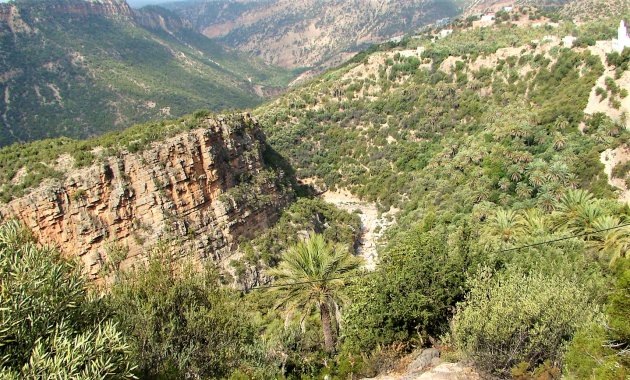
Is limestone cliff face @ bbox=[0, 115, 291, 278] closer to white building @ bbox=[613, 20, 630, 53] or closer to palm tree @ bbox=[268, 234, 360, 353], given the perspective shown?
palm tree @ bbox=[268, 234, 360, 353]

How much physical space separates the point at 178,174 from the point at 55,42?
380 feet

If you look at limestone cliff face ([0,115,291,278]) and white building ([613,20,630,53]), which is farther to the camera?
white building ([613,20,630,53])

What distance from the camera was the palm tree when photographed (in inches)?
706

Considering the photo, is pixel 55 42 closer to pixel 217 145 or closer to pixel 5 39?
pixel 5 39

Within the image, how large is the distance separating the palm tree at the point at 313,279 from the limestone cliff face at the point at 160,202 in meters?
8.24

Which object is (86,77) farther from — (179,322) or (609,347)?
(609,347)

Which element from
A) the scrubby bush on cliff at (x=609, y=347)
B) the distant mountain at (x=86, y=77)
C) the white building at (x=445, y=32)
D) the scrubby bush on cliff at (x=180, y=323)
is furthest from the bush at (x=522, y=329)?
the distant mountain at (x=86, y=77)

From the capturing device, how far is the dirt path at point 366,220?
4062 cm

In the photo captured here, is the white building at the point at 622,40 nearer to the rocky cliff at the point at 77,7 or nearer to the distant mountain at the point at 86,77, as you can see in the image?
the distant mountain at the point at 86,77

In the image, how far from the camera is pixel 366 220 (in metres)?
47.6

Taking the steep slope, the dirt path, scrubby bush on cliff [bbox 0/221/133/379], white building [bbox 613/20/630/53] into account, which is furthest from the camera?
white building [bbox 613/20/630/53]

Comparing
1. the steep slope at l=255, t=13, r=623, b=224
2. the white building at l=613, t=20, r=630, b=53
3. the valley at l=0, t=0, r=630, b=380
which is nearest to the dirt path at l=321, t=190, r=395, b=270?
the valley at l=0, t=0, r=630, b=380

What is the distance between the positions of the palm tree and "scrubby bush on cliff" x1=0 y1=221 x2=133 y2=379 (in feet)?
30.7

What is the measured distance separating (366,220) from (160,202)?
938 inches
